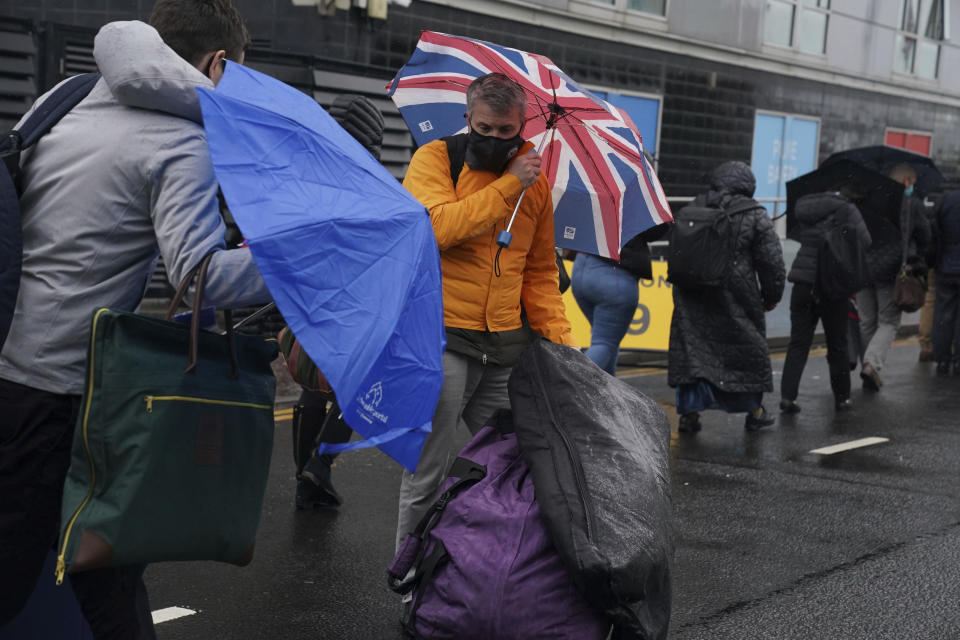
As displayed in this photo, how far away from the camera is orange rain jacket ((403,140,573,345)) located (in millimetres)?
3936

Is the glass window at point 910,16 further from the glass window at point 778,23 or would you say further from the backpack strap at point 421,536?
the backpack strap at point 421,536

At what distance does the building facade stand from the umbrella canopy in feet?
26.3

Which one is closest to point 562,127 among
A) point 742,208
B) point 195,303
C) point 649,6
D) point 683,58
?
point 195,303

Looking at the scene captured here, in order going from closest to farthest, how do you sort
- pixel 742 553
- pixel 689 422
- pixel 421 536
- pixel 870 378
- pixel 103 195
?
1. pixel 103 195
2. pixel 421 536
3. pixel 742 553
4. pixel 689 422
5. pixel 870 378

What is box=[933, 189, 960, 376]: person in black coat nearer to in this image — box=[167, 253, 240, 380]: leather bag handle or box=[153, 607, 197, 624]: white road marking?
box=[153, 607, 197, 624]: white road marking

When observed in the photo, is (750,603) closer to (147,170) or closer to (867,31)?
(147,170)

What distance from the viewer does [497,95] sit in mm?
4016

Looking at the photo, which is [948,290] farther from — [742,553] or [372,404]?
[372,404]

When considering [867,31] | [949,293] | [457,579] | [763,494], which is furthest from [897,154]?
[867,31]

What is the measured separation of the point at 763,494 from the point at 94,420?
15.7 feet

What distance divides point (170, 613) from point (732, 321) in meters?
4.66

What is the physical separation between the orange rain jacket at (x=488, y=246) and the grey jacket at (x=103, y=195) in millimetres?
1428

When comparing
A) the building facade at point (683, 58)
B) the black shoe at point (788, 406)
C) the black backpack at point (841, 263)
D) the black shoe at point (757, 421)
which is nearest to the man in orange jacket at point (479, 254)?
the black shoe at point (757, 421)

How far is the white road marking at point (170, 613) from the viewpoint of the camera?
14.0 feet
